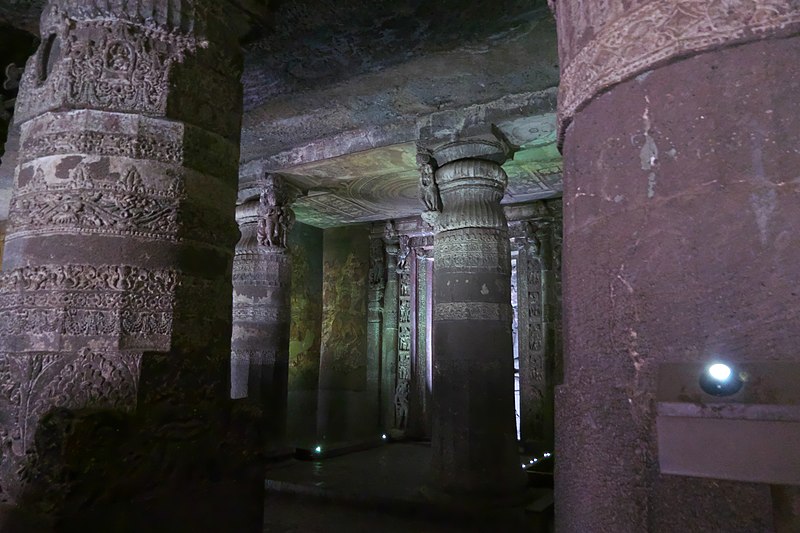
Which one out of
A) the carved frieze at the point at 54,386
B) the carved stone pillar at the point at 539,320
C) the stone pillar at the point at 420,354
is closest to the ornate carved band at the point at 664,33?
the carved frieze at the point at 54,386

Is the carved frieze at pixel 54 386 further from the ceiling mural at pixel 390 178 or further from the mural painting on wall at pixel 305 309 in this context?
the mural painting on wall at pixel 305 309

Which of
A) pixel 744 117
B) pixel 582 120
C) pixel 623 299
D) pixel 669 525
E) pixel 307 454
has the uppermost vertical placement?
pixel 582 120

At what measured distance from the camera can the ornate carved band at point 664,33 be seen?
1245mm

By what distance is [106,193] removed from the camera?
A: 277cm

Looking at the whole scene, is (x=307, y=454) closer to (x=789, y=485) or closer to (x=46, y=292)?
(x=46, y=292)

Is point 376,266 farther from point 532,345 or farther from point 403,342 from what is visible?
point 532,345

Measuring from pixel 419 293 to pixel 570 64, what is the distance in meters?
8.41

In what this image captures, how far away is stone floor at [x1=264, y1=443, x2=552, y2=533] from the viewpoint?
5.12 m

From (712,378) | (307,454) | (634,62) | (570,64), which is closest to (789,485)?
(712,378)

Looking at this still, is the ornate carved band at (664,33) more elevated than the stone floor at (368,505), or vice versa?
the ornate carved band at (664,33)

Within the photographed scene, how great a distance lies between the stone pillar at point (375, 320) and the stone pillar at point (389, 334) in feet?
0.25

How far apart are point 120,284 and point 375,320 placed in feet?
25.0

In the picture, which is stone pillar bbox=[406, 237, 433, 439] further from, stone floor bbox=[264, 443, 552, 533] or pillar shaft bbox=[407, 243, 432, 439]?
stone floor bbox=[264, 443, 552, 533]

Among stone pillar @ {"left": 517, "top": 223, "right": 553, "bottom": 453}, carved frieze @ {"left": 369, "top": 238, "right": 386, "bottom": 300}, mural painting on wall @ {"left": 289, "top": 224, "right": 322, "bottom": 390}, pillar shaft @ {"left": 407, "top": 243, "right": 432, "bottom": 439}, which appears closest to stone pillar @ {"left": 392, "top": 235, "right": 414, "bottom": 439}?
pillar shaft @ {"left": 407, "top": 243, "right": 432, "bottom": 439}
